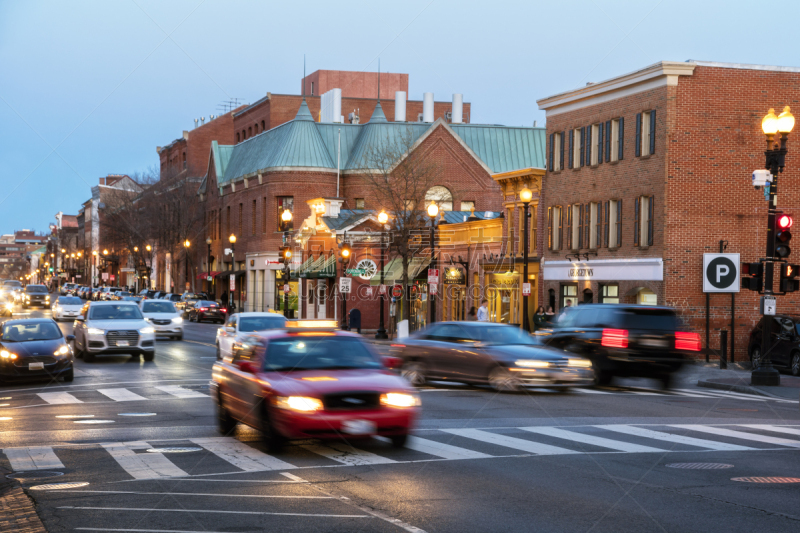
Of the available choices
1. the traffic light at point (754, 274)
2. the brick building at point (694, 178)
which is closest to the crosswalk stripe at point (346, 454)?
the traffic light at point (754, 274)

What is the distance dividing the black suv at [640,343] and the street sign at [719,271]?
6594 millimetres

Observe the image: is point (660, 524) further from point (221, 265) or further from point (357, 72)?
point (357, 72)

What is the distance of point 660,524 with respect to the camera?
26.9 feet

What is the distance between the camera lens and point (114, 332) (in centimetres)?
2953

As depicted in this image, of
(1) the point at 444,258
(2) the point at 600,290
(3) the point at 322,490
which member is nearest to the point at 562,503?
(3) the point at 322,490

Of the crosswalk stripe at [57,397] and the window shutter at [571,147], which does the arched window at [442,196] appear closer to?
the window shutter at [571,147]

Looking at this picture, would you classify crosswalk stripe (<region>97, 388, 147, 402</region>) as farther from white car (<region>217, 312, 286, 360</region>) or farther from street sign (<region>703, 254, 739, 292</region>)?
street sign (<region>703, 254, 739, 292</region>)

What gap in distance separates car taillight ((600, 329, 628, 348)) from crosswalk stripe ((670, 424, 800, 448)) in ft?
21.2

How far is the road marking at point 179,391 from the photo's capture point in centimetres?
1961

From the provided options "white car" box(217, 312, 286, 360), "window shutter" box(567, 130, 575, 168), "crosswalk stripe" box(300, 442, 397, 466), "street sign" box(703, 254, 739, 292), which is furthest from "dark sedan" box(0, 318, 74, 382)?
"window shutter" box(567, 130, 575, 168)

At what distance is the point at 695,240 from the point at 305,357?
1005 inches

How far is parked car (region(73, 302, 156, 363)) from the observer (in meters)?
29.4

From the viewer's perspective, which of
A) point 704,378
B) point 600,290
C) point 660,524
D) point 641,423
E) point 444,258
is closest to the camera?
point 660,524

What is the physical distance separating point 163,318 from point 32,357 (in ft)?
57.9
